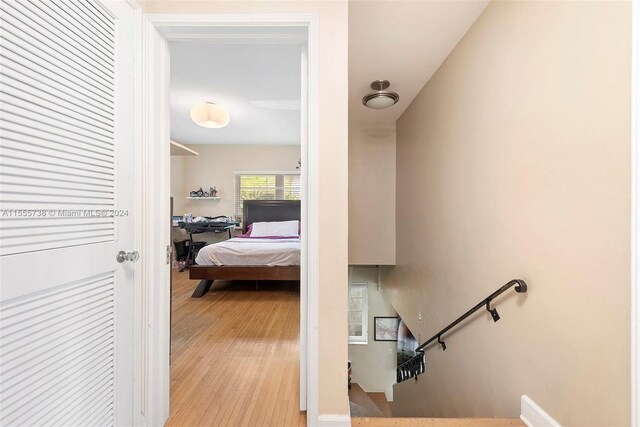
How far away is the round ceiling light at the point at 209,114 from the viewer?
358 cm

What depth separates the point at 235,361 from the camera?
212cm

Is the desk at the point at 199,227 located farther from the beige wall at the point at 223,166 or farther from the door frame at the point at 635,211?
the door frame at the point at 635,211

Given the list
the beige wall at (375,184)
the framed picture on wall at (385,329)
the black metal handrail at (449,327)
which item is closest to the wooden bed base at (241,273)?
the beige wall at (375,184)

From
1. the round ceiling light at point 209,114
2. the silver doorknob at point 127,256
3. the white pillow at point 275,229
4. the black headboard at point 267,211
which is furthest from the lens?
the black headboard at point 267,211

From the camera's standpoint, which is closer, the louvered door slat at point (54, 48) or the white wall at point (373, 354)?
the louvered door slat at point (54, 48)

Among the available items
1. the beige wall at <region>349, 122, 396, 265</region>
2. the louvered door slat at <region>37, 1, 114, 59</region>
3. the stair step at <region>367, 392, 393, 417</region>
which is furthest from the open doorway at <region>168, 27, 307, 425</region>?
the stair step at <region>367, 392, 393, 417</region>

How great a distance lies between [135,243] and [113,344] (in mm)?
440

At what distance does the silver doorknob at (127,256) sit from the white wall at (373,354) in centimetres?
442

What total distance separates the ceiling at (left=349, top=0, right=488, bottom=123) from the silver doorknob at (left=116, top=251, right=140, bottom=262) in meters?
1.82

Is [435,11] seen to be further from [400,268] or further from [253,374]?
[400,268]

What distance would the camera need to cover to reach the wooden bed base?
375cm

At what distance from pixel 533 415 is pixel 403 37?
2373 mm

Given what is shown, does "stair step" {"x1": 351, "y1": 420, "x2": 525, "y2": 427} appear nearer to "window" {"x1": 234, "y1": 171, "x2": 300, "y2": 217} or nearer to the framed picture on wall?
the framed picture on wall

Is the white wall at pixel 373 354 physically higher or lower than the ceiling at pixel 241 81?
lower
